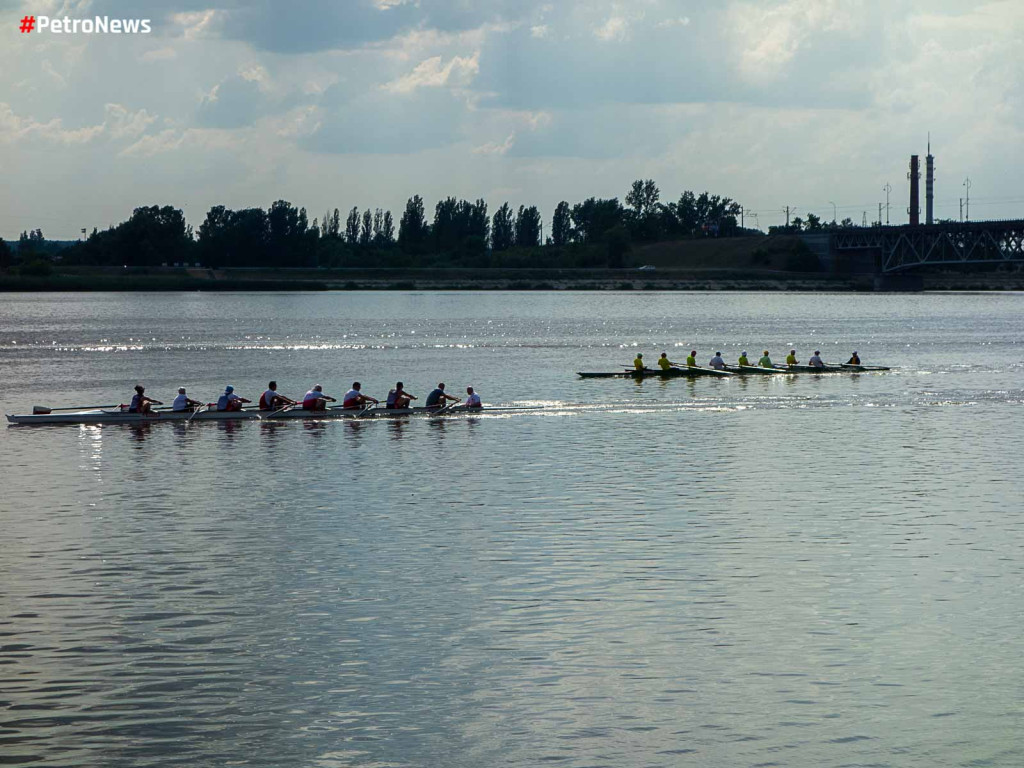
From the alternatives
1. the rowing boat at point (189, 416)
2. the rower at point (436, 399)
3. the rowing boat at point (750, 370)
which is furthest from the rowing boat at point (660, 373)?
the rowing boat at point (189, 416)

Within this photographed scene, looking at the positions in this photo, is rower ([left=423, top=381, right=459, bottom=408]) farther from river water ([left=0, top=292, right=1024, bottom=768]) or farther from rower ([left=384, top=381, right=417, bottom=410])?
river water ([left=0, top=292, right=1024, bottom=768])

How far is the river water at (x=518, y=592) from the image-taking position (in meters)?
18.3

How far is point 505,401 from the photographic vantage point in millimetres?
65250

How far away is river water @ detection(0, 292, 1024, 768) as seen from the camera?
60.1 feet

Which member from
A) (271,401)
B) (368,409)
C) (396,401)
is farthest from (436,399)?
(271,401)

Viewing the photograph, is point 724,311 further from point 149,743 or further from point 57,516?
point 149,743

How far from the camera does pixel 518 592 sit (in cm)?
2534

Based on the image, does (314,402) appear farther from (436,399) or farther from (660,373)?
(660,373)

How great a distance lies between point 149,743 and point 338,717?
2.66 m

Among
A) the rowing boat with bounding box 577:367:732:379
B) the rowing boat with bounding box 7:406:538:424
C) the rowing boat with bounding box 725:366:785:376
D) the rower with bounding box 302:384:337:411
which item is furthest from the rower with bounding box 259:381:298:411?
the rowing boat with bounding box 725:366:785:376

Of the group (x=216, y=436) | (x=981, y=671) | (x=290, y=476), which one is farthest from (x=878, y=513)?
(x=216, y=436)

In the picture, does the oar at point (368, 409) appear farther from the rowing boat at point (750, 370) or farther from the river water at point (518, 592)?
the rowing boat at point (750, 370)

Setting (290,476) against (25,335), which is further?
(25,335)

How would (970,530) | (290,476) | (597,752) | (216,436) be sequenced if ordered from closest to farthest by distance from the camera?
(597,752) < (970,530) < (290,476) < (216,436)
